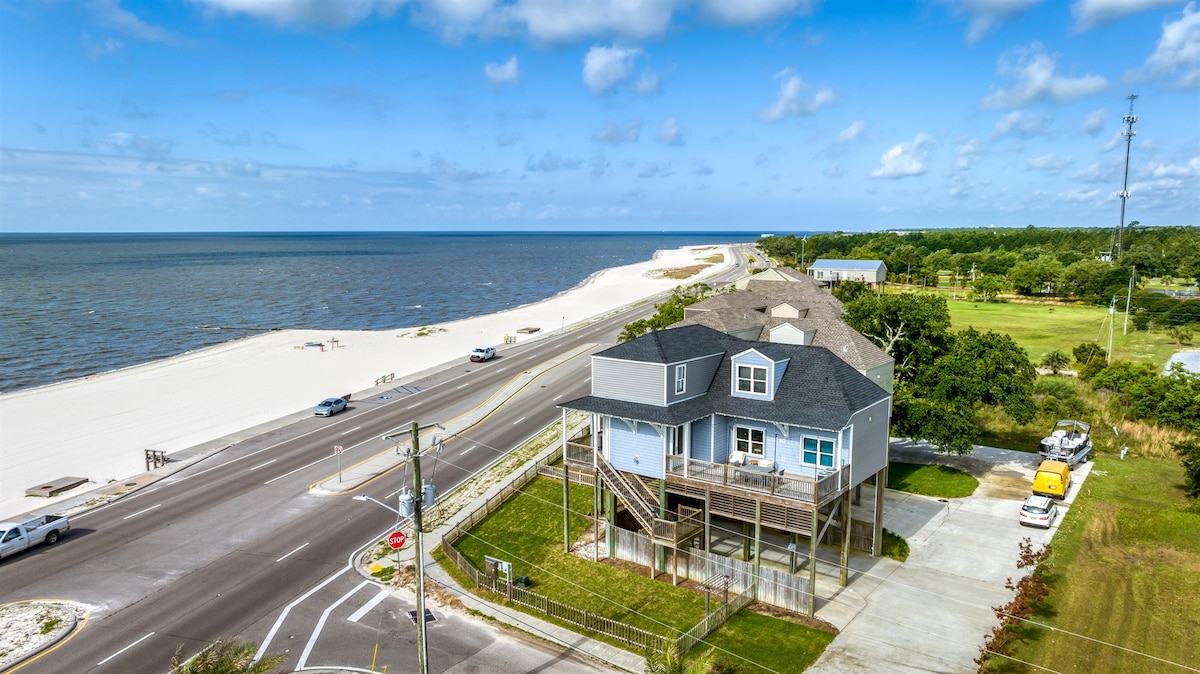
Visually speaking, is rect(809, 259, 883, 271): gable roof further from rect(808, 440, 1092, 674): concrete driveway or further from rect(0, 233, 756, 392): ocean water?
rect(808, 440, 1092, 674): concrete driveway

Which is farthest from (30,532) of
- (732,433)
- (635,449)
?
(732,433)

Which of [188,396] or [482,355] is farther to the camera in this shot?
[482,355]

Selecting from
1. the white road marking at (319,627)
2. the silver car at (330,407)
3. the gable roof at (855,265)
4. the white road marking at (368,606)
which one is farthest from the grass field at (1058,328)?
the white road marking at (319,627)

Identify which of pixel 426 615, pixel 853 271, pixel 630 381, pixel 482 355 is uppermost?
pixel 630 381

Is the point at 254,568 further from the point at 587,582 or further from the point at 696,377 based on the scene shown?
the point at 696,377

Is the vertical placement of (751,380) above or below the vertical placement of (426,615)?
above

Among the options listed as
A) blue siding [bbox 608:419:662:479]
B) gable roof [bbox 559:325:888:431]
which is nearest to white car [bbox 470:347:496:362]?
gable roof [bbox 559:325:888:431]

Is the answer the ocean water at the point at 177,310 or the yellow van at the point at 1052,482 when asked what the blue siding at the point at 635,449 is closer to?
the yellow van at the point at 1052,482
